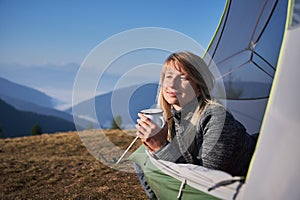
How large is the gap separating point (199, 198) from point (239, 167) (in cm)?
22

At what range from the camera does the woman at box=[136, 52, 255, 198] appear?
134 centimetres

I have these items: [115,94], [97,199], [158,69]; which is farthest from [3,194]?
[158,69]

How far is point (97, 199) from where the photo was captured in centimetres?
267

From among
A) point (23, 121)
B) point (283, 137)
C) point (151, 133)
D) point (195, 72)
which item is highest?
point (195, 72)

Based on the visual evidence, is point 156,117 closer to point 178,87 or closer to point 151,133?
point 151,133

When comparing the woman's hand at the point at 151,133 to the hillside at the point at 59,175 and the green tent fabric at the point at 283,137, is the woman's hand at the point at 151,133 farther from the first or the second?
the hillside at the point at 59,175

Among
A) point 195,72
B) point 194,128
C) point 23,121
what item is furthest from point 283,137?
point 23,121

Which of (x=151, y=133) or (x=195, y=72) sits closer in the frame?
(x=151, y=133)

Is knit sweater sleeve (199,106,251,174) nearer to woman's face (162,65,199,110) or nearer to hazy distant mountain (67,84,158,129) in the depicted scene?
woman's face (162,65,199,110)

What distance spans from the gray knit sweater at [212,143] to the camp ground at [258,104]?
0.28 feet

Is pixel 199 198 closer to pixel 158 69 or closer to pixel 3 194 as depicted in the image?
pixel 158 69

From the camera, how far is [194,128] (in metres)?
1.44

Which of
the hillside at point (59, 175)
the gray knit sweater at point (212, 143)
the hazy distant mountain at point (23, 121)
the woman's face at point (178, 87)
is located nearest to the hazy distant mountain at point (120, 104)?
the woman's face at point (178, 87)

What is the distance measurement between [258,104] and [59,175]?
2364 millimetres
